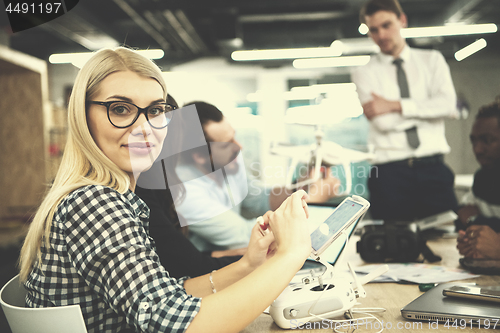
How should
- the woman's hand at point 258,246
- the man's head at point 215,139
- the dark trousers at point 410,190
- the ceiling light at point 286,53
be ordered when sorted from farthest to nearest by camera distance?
the ceiling light at point 286,53 < the dark trousers at point 410,190 < the man's head at point 215,139 < the woman's hand at point 258,246

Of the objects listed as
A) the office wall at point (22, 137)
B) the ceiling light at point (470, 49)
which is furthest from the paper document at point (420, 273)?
the office wall at point (22, 137)

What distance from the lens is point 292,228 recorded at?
67 centimetres

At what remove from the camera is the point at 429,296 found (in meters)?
0.85

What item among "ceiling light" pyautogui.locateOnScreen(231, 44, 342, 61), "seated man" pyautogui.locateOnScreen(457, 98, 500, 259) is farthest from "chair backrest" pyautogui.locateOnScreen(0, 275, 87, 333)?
"ceiling light" pyautogui.locateOnScreen(231, 44, 342, 61)

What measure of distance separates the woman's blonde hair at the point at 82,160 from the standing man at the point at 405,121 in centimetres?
175

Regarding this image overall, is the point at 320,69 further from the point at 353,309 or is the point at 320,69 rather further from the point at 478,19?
the point at 353,309

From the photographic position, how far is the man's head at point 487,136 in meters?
1.80

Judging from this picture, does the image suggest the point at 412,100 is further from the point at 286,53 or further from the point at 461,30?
the point at 286,53

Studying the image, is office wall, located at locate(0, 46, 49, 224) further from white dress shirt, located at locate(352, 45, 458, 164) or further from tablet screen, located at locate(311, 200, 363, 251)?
tablet screen, located at locate(311, 200, 363, 251)

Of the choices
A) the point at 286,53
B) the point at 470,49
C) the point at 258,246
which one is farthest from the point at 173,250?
the point at 286,53

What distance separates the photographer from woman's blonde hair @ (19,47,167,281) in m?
0.71

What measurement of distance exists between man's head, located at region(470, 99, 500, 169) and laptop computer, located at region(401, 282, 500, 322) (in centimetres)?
131

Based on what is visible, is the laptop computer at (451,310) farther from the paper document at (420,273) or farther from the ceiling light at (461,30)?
the ceiling light at (461,30)

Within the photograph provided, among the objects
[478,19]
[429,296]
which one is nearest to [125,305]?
[429,296]
